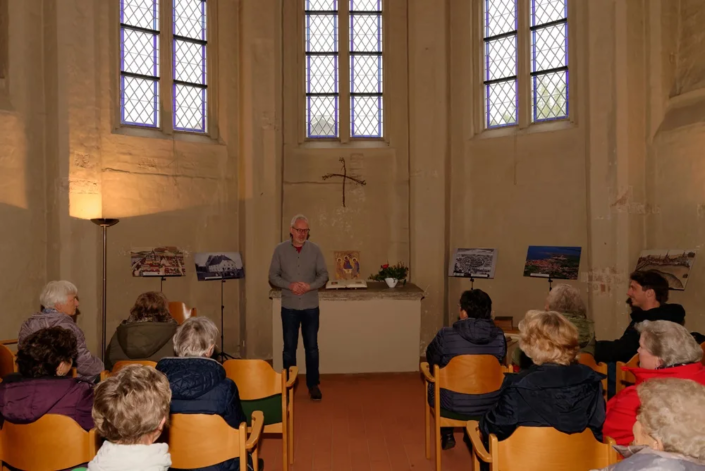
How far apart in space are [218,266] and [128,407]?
6.51 m

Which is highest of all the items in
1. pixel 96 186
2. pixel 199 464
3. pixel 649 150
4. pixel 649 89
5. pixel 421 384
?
pixel 649 89

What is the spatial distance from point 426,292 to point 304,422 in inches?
159

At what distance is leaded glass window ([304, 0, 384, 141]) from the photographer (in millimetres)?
9789

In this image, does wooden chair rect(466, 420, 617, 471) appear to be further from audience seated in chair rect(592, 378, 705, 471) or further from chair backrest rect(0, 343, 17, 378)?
chair backrest rect(0, 343, 17, 378)

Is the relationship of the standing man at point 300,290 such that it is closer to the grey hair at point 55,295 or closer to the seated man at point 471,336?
the seated man at point 471,336

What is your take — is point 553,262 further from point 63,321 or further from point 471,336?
point 63,321

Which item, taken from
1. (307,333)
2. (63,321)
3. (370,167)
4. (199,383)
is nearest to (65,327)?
(63,321)

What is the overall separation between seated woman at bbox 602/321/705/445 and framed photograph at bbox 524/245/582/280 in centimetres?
522

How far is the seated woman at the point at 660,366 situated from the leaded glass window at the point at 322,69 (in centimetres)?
761

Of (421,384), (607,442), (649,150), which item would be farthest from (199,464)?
(649,150)

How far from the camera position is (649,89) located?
777 cm

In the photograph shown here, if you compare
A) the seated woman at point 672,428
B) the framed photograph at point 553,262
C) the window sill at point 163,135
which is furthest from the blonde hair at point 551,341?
the window sill at point 163,135

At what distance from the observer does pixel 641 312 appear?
4.41 metres

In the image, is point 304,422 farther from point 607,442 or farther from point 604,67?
point 604,67
